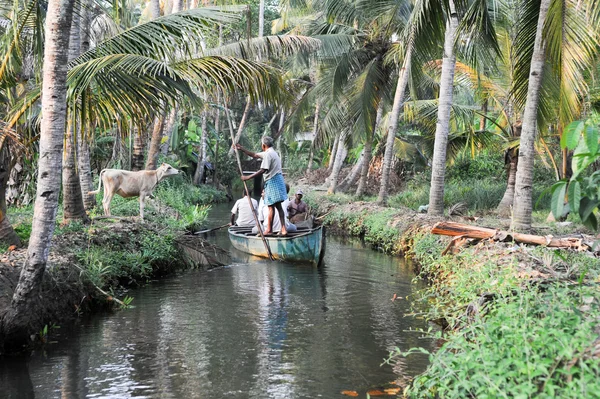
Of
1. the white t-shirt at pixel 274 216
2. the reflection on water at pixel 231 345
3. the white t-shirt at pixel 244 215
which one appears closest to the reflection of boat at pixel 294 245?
the white t-shirt at pixel 274 216

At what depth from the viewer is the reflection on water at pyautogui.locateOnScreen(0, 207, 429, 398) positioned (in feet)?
19.6

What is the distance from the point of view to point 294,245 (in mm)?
12977

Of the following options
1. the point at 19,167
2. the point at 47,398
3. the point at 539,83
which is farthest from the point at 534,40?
the point at 19,167

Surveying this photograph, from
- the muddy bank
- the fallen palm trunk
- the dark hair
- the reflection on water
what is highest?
the dark hair

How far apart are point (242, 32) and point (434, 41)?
22500mm

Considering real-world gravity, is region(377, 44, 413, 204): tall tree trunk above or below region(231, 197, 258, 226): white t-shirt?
above

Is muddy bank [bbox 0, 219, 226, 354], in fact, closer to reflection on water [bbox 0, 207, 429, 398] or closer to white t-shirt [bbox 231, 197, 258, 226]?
reflection on water [bbox 0, 207, 429, 398]

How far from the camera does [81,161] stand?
12648 millimetres

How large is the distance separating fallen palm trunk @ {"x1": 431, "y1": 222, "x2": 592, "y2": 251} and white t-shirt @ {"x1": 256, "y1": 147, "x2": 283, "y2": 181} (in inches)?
162

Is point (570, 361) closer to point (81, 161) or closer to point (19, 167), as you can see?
point (81, 161)

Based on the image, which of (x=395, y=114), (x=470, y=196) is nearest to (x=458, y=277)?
(x=395, y=114)

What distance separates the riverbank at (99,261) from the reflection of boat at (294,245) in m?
1.01

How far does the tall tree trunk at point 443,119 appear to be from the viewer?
44.3ft

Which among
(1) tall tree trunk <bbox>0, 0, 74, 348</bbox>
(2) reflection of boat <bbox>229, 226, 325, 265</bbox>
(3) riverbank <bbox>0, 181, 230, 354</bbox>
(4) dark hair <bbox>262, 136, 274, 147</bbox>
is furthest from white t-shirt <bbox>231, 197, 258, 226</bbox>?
(1) tall tree trunk <bbox>0, 0, 74, 348</bbox>
